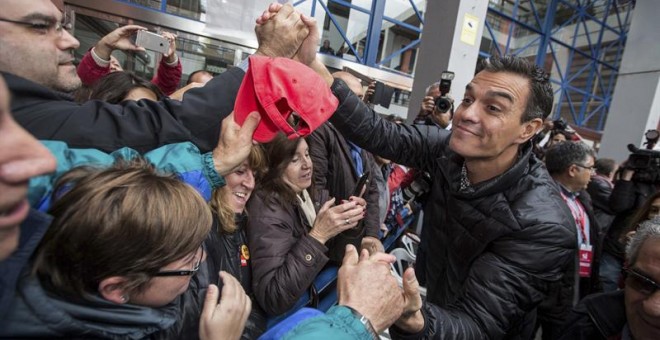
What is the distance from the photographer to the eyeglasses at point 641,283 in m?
1.17

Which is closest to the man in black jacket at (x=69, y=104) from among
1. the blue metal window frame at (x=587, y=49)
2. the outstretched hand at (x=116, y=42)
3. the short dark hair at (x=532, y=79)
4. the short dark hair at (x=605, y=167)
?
the short dark hair at (x=532, y=79)

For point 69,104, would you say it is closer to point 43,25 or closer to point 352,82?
point 43,25

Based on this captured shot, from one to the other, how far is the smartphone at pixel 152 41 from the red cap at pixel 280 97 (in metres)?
1.51

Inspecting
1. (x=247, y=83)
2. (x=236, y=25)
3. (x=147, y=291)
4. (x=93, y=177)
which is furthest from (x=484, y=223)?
A: (x=236, y=25)

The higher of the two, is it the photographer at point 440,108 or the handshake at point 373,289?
the photographer at point 440,108

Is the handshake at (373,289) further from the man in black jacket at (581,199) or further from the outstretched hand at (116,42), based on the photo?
the outstretched hand at (116,42)

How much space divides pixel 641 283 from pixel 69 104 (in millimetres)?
1860

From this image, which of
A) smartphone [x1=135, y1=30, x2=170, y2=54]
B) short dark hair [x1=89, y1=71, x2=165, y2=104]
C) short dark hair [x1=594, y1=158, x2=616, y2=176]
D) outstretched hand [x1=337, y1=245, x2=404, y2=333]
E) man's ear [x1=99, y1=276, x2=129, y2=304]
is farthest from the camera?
short dark hair [x1=594, y1=158, x2=616, y2=176]

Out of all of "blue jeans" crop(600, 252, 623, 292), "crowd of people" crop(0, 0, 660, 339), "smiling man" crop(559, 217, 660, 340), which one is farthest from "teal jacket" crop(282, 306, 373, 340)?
"blue jeans" crop(600, 252, 623, 292)

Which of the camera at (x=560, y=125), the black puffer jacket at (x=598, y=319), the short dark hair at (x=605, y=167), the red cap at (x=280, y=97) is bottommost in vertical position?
the black puffer jacket at (x=598, y=319)

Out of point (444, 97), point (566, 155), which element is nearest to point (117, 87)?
point (444, 97)

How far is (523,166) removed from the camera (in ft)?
4.74

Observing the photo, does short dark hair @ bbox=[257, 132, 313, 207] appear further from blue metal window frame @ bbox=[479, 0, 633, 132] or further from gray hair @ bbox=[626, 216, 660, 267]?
blue metal window frame @ bbox=[479, 0, 633, 132]

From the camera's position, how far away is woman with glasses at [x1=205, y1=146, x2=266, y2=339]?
1449 mm
